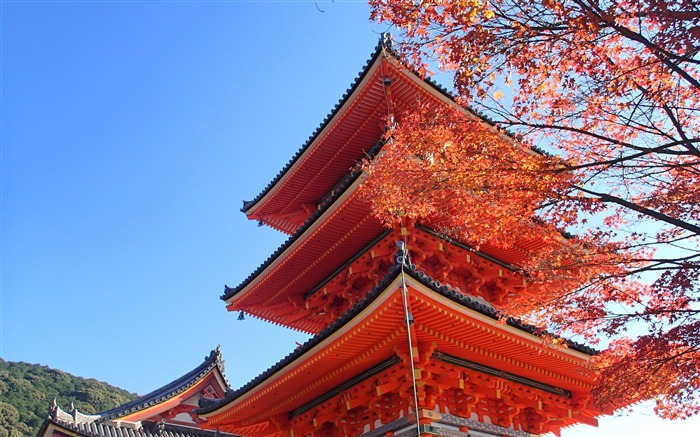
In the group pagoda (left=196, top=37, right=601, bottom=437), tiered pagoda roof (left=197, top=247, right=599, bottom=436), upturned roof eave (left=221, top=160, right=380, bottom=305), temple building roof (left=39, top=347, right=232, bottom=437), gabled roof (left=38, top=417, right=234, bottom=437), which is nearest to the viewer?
tiered pagoda roof (left=197, top=247, right=599, bottom=436)

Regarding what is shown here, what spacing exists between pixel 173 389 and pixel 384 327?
13.9 metres

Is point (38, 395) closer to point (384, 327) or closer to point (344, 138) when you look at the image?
point (344, 138)

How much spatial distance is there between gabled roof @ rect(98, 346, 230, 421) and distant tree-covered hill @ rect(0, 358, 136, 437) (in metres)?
32.0

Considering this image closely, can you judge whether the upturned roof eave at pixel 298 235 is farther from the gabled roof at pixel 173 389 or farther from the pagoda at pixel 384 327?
the gabled roof at pixel 173 389

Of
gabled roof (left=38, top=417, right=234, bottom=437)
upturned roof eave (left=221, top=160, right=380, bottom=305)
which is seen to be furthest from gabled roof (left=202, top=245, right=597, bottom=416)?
gabled roof (left=38, top=417, right=234, bottom=437)

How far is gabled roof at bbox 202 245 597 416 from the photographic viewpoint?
26.3 feet

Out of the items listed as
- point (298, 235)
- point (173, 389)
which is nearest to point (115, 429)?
point (173, 389)

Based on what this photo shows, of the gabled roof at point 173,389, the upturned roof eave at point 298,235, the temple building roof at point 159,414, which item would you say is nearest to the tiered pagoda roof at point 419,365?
the upturned roof eave at point 298,235

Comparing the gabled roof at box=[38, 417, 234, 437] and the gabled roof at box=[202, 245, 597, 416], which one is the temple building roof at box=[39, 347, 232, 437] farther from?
the gabled roof at box=[202, 245, 597, 416]

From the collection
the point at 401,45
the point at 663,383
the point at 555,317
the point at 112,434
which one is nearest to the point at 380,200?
the point at 401,45

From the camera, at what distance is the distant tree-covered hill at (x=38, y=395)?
46.9m

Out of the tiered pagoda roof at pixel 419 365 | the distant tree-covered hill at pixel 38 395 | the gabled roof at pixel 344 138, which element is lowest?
the tiered pagoda roof at pixel 419 365

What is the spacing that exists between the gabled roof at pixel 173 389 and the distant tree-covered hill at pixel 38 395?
105 feet

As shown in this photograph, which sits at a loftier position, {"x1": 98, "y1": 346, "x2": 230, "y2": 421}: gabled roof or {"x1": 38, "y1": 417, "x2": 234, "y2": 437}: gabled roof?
{"x1": 98, "y1": 346, "x2": 230, "y2": 421}: gabled roof
